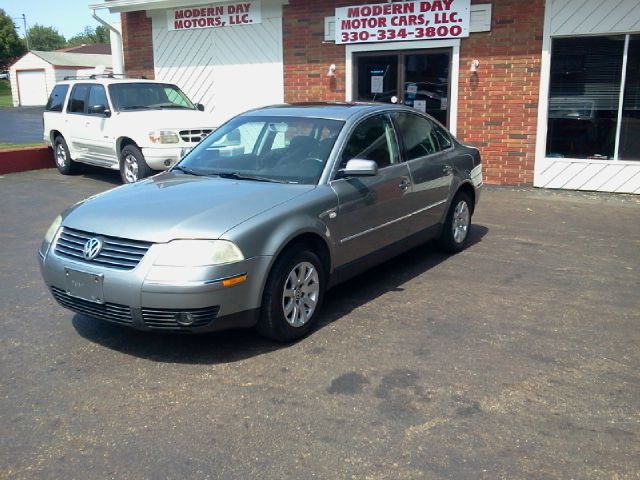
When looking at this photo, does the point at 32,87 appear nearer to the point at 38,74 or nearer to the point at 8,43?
the point at 38,74

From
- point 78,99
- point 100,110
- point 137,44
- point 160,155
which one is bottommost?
point 160,155

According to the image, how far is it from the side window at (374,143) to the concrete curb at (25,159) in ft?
32.1

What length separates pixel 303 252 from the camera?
4547 mm

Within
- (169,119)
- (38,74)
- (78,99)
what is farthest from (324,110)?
(38,74)

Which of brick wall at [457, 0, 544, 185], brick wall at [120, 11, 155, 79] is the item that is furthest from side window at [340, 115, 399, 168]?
brick wall at [120, 11, 155, 79]

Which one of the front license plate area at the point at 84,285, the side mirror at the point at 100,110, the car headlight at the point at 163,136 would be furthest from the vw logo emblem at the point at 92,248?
the side mirror at the point at 100,110

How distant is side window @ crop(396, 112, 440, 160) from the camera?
20.0 feet

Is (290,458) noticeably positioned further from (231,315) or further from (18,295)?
(18,295)

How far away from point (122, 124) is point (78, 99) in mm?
1977

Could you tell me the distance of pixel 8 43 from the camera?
65562 mm

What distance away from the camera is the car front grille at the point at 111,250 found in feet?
13.3

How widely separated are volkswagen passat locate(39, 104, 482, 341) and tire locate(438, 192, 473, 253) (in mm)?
436

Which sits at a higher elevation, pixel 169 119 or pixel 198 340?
pixel 169 119

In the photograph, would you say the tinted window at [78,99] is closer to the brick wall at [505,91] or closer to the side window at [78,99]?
the side window at [78,99]
